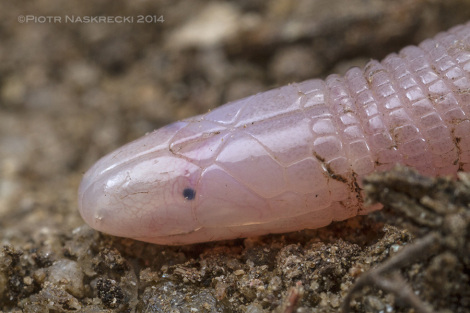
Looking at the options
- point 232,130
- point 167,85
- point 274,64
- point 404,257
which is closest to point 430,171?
point 404,257

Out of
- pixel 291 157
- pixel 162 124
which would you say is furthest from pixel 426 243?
pixel 162 124

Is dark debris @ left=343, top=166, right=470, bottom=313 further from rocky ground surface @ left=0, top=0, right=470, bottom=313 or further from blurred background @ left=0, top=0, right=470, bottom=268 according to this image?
blurred background @ left=0, top=0, right=470, bottom=268

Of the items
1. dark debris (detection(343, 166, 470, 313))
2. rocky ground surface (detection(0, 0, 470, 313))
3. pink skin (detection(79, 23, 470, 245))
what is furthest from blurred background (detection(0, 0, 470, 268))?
dark debris (detection(343, 166, 470, 313))

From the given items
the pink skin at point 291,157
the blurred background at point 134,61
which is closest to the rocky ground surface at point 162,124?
the blurred background at point 134,61

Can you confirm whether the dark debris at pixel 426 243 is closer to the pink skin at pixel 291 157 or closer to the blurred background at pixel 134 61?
the pink skin at pixel 291 157

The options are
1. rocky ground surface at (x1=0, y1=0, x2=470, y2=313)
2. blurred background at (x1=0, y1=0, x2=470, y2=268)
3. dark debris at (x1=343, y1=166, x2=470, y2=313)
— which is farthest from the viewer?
blurred background at (x1=0, y1=0, x2=470, y2=268)

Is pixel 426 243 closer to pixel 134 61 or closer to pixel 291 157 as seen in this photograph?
pixel 291 157

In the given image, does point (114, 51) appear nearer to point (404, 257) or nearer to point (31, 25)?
point (31, 25)

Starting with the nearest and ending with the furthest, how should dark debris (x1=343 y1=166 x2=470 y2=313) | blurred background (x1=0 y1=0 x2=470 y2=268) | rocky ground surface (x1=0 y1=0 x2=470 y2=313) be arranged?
1. dark debris (x1=343 y1=166 x2=470 y2=313)
2. rocky ground surface (x1=0 y1=0 x2=470 y2=313)
3. blurred background (x1=0 y1=0 x2=470 y2=268)
